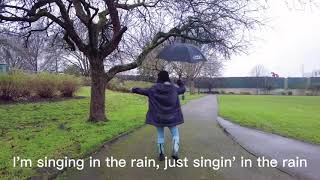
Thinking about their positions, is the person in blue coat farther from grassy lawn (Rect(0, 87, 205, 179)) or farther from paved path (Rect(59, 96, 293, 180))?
grassy lawn (Rect(0, 87, 205, 179))

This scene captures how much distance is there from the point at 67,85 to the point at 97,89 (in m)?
15.5

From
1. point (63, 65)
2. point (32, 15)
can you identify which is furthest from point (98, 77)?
point (63, 65)

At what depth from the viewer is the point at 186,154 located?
9008 mm

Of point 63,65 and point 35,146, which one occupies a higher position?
point 63,65

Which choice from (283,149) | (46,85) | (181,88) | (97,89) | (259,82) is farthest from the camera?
(259,82)

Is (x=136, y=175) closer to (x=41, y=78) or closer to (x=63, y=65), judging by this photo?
(x=41, y=78)

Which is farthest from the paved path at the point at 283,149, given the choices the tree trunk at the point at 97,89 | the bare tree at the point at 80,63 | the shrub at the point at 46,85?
the bare tree at the point at 80,63

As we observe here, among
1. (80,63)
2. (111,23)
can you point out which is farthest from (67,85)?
(80,63)

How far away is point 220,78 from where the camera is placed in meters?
91.9

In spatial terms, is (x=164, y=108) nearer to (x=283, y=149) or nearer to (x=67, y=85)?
(x=283, y=149)

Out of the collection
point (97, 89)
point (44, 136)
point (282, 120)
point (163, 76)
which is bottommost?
point (282, 120)

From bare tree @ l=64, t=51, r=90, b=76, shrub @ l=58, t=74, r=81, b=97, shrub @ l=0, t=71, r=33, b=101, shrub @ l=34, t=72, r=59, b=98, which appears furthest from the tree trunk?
bare tree @ l=64, t=51, r=90, b=76

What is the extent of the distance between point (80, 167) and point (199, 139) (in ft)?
14.7

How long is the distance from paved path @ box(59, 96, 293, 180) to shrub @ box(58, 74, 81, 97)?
15.9 metres
